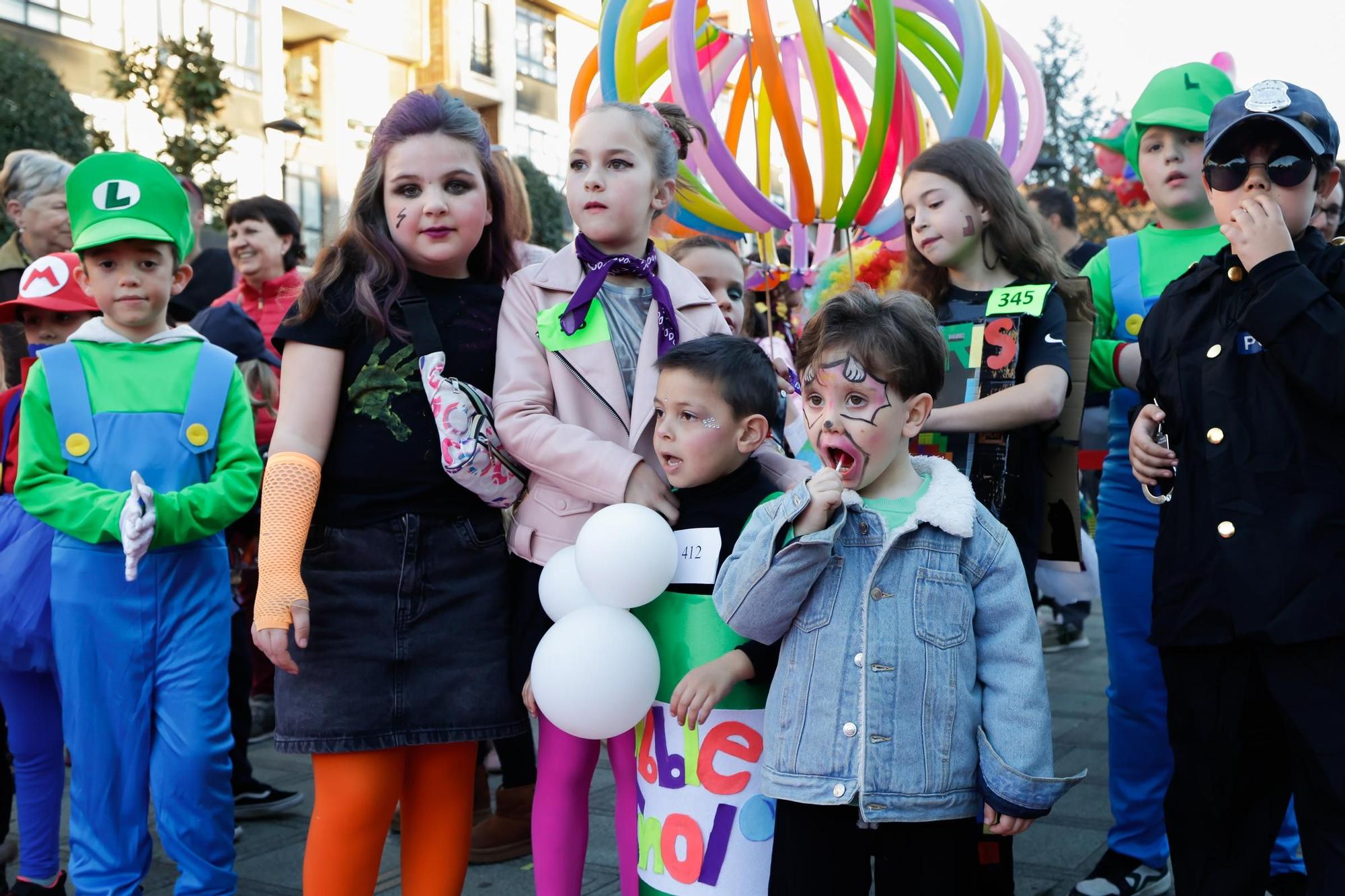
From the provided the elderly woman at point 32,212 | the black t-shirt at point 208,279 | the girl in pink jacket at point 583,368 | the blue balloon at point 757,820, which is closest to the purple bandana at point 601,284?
the girl in pink jacket at point 583,368

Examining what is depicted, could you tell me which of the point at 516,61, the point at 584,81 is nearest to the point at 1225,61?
the point at 584,81

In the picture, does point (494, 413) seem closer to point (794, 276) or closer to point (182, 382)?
point (182, 382)

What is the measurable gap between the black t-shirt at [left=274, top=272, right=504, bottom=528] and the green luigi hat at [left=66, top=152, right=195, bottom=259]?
707 mm

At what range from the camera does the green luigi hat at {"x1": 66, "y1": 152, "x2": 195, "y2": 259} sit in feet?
9.61

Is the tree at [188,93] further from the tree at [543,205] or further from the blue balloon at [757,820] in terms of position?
the blue balloon at [757,820]

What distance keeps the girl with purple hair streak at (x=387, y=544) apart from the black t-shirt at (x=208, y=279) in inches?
120

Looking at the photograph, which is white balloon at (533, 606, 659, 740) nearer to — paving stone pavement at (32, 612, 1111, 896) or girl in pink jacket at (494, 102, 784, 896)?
girl in pink jacket at (494, 102, 784, 896)

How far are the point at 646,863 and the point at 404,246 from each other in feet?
4.61

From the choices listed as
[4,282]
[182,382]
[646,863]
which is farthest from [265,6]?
[646,863]

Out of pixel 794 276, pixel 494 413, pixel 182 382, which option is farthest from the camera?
pixel 794 276

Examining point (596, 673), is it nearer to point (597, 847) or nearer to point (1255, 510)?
point (1255, 510)

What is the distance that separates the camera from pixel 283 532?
2.38m

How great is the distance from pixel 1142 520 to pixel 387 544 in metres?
1.90

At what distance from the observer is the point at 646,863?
2293 mm
